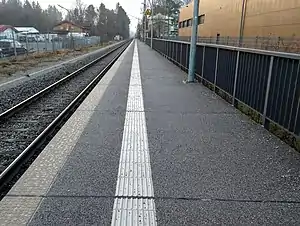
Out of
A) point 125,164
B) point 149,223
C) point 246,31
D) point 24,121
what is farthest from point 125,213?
point 246,31

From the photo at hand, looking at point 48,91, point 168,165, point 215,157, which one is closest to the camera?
point 168,165

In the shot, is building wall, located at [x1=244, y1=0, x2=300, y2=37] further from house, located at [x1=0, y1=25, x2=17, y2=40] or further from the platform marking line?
house, located at [x1=0, y1=25, x2=17, y2=40]

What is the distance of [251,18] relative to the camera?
20.3 metres

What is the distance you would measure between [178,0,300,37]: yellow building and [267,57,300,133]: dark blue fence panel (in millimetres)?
10024

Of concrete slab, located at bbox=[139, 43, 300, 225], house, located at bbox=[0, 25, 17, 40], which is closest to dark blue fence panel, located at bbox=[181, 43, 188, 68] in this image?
concrete slab, located at bbox=[139, 43, 300, 225]

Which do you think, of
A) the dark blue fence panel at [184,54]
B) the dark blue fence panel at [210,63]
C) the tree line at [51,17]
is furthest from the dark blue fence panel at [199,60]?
the tree line at [51,17]

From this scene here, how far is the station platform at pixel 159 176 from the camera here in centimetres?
312

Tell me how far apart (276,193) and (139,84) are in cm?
850

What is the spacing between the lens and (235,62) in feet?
25.3

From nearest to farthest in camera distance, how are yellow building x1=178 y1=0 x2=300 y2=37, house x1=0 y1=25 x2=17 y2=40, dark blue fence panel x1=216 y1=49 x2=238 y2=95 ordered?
dark blue fence panel x1=216 y1=49 x2=238 y2=95
yellow building x1=178 y1=0 x2=300 y2=37
house x1=0 y1=25 x2=17 y2=40

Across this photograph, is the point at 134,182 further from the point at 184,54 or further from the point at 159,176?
the point at 184,54

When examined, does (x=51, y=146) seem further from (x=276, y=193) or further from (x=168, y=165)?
(x=276, y=193)

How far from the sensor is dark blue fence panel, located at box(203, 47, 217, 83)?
9.74 meters

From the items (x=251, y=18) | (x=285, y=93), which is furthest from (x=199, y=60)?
(x=251, y=18)
